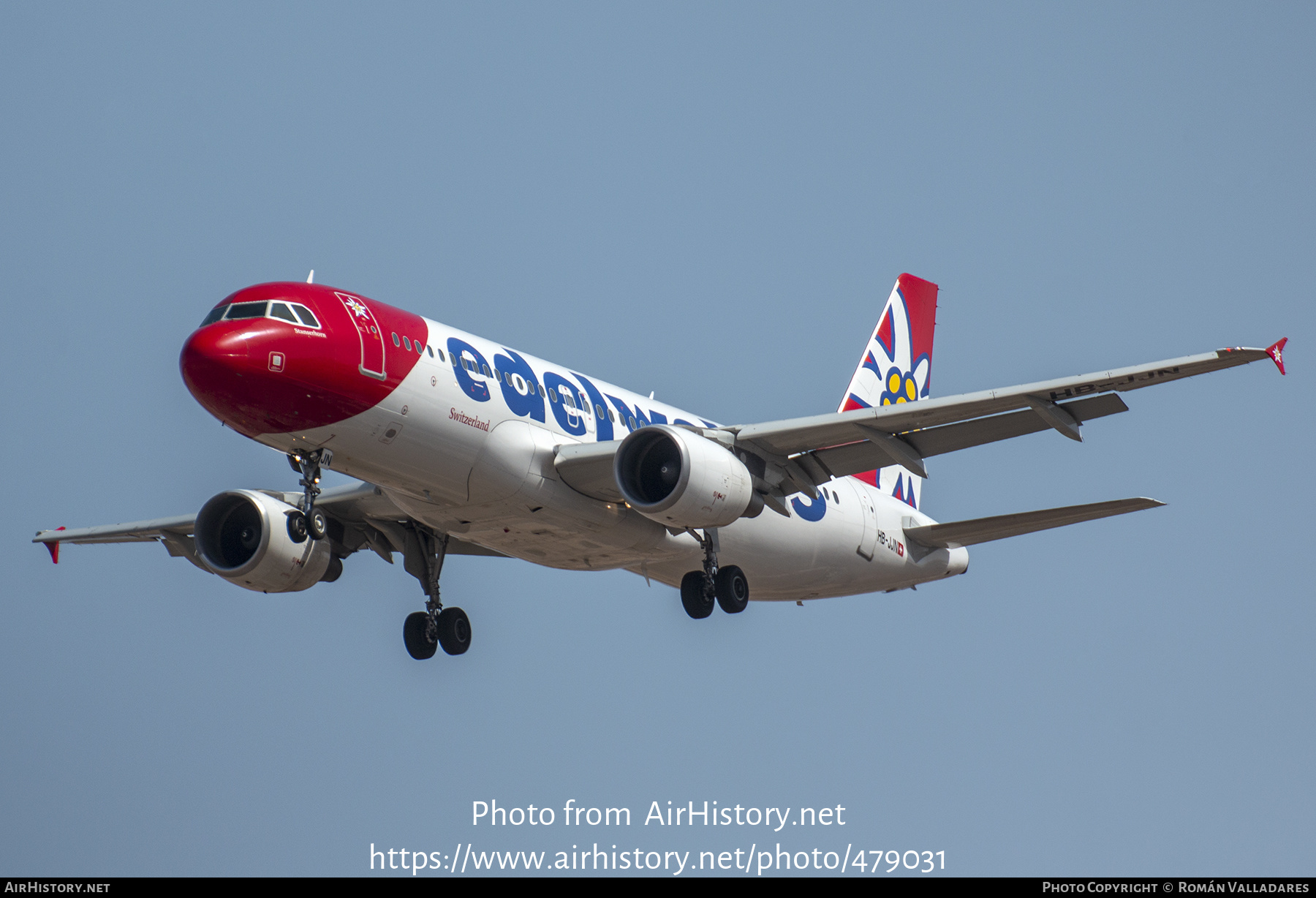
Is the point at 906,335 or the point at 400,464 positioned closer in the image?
the point at 400,464

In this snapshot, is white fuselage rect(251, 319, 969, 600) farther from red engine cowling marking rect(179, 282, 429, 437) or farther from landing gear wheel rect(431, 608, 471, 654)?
landing gear wheel rect(431, 608, 471, 654)

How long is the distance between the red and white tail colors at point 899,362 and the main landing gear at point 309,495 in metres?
15.4

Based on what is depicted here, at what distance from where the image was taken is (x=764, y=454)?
2862cm

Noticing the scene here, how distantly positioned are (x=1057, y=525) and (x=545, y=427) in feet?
34.8

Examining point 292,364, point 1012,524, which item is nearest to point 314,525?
point 292,364

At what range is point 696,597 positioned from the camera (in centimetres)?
2961

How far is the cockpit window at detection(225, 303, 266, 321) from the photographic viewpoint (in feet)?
79.5

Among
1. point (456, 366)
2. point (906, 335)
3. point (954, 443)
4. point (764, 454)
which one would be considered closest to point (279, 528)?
point (456, 366)

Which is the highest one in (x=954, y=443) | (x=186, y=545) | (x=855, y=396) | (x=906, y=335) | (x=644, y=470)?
(x=906, y=335)

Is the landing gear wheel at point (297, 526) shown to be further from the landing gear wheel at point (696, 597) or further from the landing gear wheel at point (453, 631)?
the landing gear wheel at point (696, 597)

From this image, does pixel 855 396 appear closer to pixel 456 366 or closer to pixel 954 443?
pixel 954 443

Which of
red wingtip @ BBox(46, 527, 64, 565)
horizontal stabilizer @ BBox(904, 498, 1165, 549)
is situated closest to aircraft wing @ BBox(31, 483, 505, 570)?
red wingtip @ BBox(46, 527, 64, 565)

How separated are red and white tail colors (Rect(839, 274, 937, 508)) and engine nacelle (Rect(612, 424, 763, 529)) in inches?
397

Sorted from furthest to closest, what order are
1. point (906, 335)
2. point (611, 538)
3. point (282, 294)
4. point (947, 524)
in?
point (906, 335)
point (947, 524)
point (611, 538)
point (282, 294)
